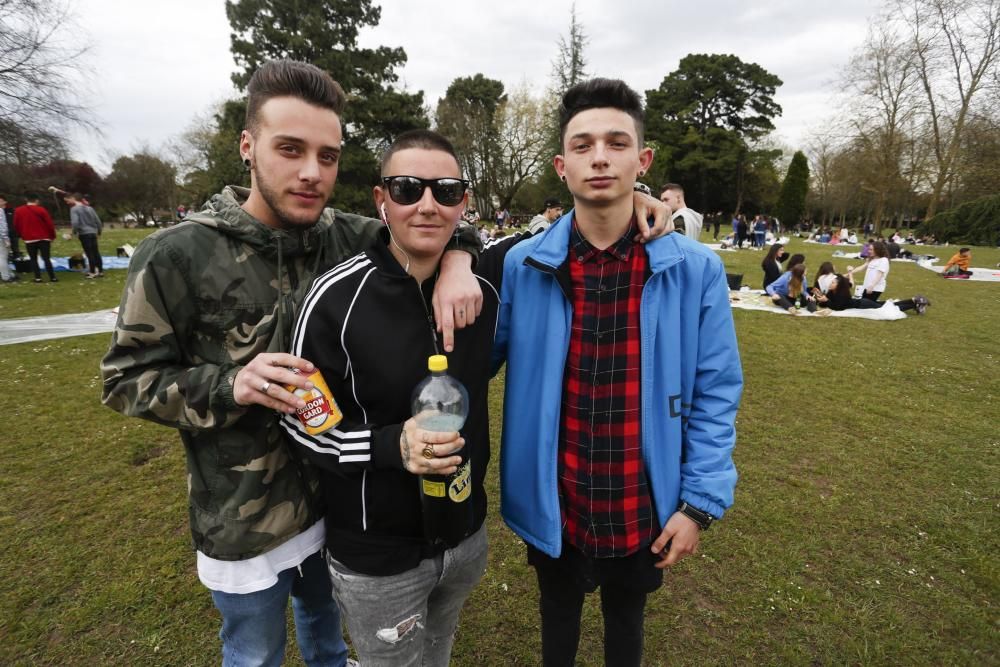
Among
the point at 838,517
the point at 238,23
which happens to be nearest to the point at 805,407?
the point at 838,517

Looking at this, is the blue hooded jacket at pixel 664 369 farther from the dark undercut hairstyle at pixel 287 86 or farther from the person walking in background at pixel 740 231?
the person walking in background at pixel 740 231

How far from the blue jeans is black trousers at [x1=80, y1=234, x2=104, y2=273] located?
16293 millimetres

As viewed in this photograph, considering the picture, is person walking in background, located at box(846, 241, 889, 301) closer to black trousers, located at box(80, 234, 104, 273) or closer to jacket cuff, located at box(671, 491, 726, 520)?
jacket cuff, located at box(671, 491, 726, 520)

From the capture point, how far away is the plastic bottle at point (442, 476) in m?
1.58

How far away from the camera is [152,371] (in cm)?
160

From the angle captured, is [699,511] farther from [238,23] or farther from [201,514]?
[238,23]

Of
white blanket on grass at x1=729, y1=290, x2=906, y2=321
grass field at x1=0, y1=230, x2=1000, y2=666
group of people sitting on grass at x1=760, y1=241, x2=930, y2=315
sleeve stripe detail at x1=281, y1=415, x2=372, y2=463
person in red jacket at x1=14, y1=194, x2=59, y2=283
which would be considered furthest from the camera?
person in red jacket at x1=14, y1=194, x2=59, y2=283

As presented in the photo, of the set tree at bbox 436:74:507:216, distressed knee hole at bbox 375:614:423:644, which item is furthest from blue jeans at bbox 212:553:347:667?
tree at bbox 436:74:507:216

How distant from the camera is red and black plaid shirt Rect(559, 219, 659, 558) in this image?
6.44 ft

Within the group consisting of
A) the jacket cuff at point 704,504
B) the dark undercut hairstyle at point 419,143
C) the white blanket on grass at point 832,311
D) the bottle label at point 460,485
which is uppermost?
the dark undercut hairstyle at point 419,143

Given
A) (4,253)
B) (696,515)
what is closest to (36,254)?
(4,253)

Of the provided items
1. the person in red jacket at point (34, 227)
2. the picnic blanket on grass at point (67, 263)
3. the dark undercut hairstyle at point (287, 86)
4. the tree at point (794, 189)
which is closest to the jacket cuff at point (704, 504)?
the dark undercut hairstyle at point (287, 86)

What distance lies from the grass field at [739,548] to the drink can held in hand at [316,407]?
2.14 meters

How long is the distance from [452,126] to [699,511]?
156ft
